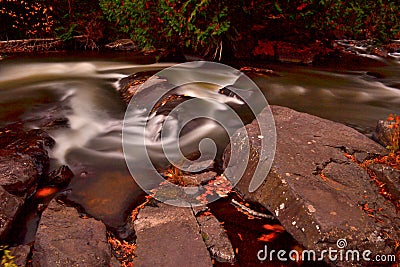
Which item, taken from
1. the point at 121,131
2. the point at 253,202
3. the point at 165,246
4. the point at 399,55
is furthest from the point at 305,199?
the point at 399,55

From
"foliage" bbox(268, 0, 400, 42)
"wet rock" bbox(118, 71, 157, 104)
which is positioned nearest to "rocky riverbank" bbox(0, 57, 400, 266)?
"wet rock" bbox(118, 71, 157, 104)

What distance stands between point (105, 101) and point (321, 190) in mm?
5101

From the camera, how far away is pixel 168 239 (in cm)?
319

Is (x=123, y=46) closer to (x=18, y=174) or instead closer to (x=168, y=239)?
(x=18, y=174)

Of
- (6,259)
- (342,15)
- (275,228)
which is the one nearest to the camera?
(6,259)

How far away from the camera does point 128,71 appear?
927 cm

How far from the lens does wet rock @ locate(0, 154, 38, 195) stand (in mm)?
3641

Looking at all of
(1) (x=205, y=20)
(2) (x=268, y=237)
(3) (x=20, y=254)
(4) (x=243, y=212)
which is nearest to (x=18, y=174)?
(3) (x=20, y=254)

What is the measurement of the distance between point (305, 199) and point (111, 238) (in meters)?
1.93

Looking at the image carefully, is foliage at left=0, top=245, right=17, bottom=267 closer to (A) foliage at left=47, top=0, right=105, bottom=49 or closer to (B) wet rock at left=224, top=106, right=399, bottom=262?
(B) wet rock at left=224, top=106, right=399, bottom=262

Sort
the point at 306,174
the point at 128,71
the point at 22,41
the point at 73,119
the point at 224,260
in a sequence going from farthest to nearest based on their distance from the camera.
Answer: the point at 22,41 < the point at 128,71 < the point at 73,119 < the point at 306,174 < the point at 224,260

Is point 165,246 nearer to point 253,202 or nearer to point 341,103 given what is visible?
point 253,202

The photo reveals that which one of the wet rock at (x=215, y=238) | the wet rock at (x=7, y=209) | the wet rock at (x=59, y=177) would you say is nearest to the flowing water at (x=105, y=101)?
the wet rock at (x=59, y=177)

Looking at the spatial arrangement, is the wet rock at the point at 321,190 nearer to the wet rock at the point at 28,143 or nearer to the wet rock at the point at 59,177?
the wet rock at the point at 59,177
